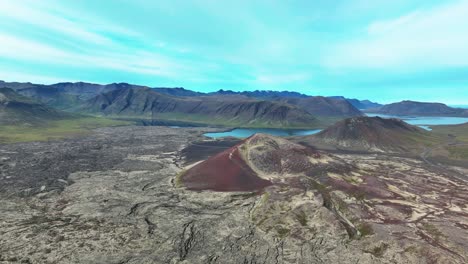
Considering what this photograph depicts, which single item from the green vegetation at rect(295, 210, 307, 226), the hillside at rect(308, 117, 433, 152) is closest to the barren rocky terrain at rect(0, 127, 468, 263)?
the green vegetation at rect(295, 210, 307, 226)

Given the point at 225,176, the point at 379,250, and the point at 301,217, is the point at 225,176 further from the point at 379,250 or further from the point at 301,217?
the point at 379,250

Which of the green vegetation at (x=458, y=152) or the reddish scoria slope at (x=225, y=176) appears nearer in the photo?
the reddish scoria slope at (x=225, y=176)

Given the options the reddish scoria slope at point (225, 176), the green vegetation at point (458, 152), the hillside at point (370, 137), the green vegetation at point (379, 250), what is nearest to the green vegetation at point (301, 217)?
the green vegetation at point (379, 250)

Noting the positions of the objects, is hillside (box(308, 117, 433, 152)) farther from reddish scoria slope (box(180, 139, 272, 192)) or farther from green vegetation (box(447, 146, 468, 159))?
reddish scoria slope (box(180, 139, 272, 192))

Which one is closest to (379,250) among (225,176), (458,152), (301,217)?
(301,217)

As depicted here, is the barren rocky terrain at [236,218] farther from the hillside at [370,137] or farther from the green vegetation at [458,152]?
the hillside at [370,137]

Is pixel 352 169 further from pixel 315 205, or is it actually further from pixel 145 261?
pixel 145 261

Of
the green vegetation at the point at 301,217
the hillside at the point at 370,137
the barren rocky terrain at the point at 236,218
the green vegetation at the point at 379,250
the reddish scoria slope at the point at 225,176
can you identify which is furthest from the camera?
the hillside at the point at 370,137
